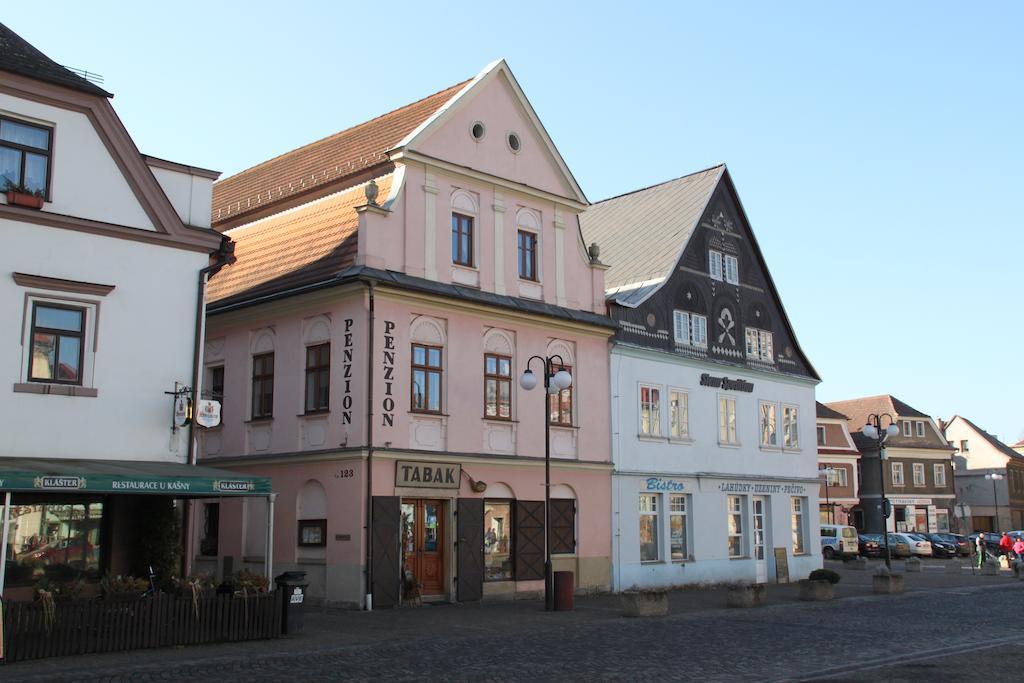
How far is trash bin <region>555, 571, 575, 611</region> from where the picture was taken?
83.1ft

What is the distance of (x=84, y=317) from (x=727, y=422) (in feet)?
75.0

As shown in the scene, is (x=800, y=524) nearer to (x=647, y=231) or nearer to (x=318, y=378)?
(x=647, y=231)

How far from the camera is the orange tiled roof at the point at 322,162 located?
30156 mm

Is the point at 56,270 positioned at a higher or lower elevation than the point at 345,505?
higher

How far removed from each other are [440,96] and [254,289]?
760 cm

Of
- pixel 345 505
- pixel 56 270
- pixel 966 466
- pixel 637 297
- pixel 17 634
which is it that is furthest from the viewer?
pixel 966 466

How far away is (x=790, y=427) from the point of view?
132 feet

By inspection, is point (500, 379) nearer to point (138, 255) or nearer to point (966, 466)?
point (138, 255)

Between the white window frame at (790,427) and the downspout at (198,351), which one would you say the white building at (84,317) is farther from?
the white window frame at (790,427)

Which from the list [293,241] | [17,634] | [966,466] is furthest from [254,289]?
[966,466]

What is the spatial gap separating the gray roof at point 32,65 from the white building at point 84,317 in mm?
36


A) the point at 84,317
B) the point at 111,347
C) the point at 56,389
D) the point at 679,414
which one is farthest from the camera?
the point at 679,414

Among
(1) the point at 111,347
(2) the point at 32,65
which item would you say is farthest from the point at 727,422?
(2) the point at 32,65

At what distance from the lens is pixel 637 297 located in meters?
34.4
